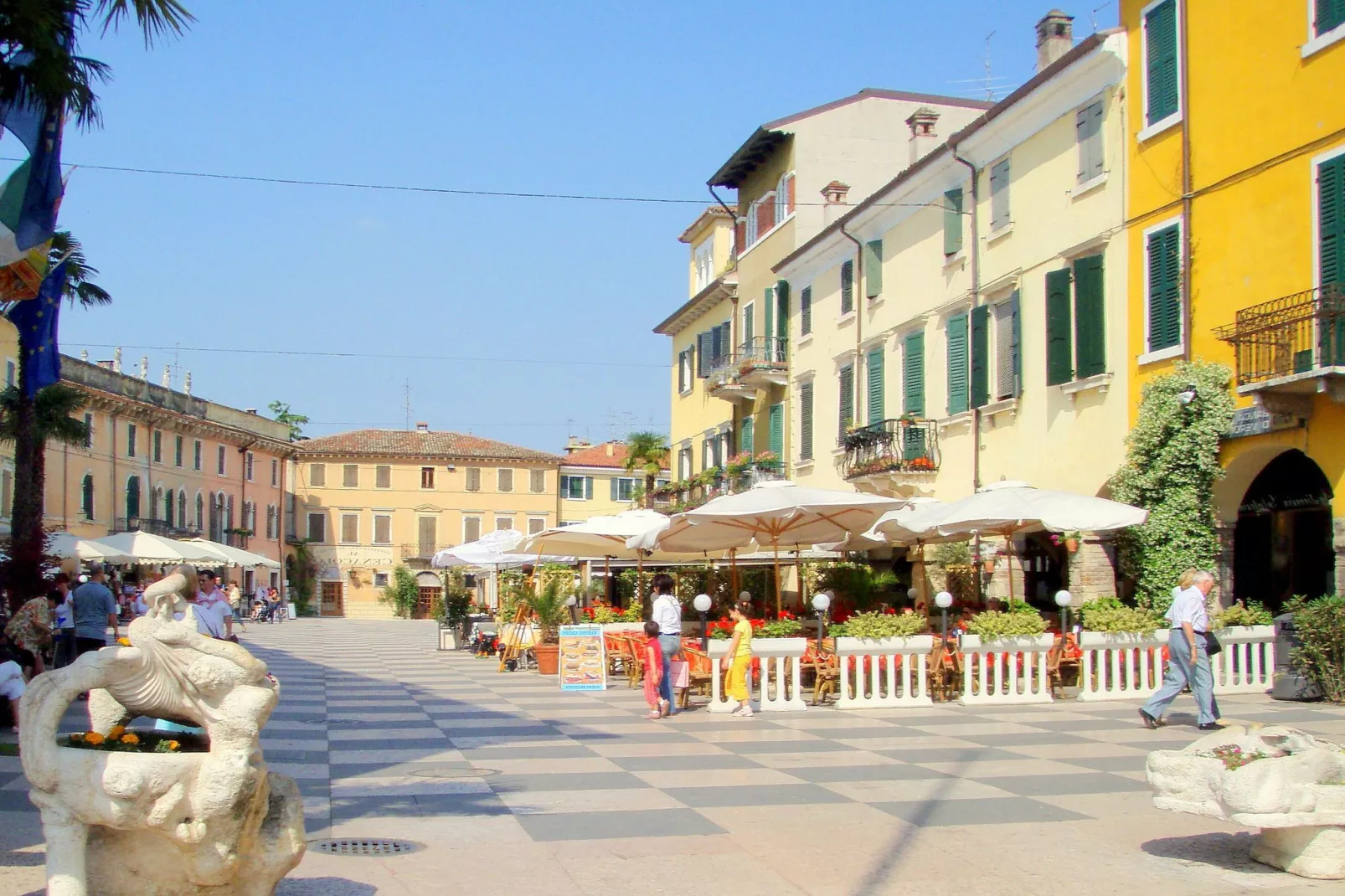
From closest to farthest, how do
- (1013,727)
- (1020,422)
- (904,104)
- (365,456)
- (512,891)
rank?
1. (512,891)
2. (1013,727)
3. (1020,422)
4. (904,104)
5. (365,456)

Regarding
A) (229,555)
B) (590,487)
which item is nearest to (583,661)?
(229,555)

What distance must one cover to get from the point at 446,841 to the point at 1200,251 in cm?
1404

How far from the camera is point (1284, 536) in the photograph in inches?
742

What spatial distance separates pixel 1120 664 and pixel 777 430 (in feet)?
63.7

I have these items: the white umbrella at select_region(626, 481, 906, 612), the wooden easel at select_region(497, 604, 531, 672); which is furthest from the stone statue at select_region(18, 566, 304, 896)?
the wooden easel at select_region(497, 604, 531, 672)

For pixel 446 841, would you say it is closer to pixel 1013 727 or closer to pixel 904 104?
pixel 1013 727

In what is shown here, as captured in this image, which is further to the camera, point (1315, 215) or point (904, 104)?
point (904, 104)

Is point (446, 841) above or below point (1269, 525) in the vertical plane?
below

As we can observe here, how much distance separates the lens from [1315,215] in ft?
51.8

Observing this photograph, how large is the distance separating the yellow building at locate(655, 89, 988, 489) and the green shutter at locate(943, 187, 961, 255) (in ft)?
26.8

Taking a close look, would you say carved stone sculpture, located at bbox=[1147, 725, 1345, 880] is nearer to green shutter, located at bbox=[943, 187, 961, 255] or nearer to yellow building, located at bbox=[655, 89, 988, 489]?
green shutter, located at bbox=[943, 187, 961, 255]

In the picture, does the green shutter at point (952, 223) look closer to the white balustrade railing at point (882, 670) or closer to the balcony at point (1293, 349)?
the balcony at point (1293, 349)

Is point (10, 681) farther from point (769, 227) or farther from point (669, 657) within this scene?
point (769, 227)

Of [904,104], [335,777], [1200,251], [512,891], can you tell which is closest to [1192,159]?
[1200,251]
